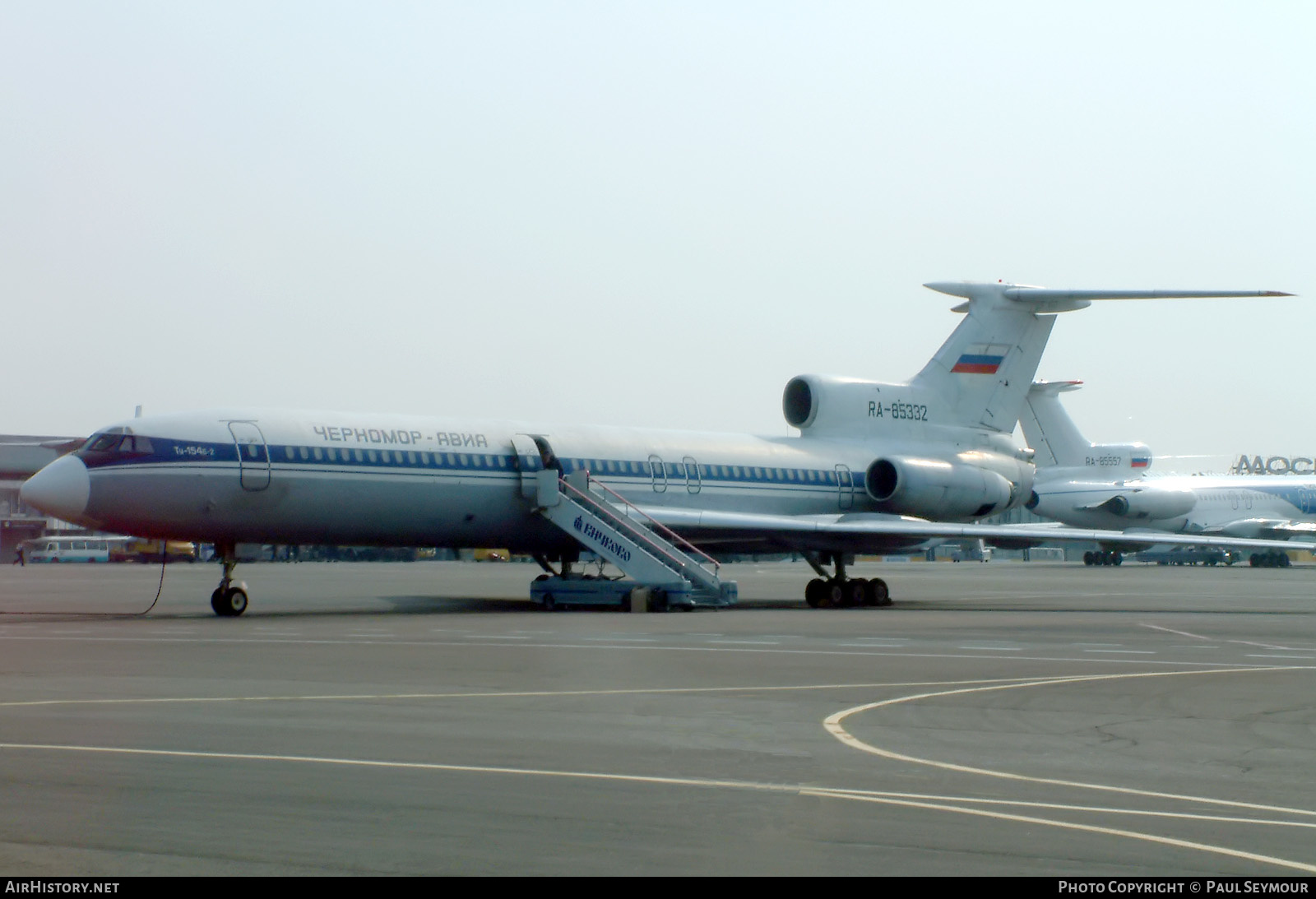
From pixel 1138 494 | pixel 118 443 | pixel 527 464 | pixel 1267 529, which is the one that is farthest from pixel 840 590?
pixel 1267 529

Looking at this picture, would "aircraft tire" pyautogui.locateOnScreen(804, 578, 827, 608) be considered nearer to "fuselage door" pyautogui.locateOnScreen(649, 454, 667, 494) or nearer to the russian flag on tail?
"fuselage door" pyautogui.locateOnScreen(649, 454, 667, 494)

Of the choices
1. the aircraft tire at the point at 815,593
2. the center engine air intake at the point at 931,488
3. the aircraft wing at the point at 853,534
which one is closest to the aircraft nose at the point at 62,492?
the aircraft wing at the point at 853,534

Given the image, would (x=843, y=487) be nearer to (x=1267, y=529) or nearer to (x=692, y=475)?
(x=692, y=475)

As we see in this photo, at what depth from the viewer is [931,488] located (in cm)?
3622

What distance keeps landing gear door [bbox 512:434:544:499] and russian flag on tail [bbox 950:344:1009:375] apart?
513 inches

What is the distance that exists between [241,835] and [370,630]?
16.4 m

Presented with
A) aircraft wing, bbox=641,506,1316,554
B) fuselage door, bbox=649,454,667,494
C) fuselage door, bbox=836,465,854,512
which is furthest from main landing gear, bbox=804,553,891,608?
fuselage door, bbox=649,454,667,494

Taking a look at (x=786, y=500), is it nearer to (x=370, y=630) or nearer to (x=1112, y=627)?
(x=1112, y=627)

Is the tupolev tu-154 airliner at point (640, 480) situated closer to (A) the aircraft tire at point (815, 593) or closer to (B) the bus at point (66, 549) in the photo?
(A) the aircraft tire at point (815, 593)

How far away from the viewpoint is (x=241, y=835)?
273 inches

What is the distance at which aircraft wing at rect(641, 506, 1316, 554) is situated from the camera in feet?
104

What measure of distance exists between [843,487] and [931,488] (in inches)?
88.5

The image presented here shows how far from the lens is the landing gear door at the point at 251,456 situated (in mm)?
27234

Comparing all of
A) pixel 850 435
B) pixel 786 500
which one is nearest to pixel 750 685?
pixel 786 500
